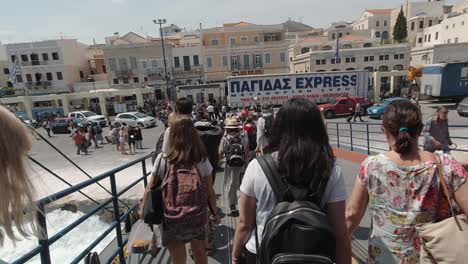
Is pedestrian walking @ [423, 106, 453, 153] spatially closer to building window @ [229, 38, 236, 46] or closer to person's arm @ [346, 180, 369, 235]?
person's arm @ [346, 180, 369, 235]

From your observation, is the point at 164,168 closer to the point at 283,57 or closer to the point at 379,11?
the point at 283,57

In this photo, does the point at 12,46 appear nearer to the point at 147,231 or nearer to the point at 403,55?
the point at 147,231

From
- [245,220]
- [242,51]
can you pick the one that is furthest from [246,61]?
[245,220]

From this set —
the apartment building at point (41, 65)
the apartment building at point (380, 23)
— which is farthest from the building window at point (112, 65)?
the apartment building at point (380, 23)

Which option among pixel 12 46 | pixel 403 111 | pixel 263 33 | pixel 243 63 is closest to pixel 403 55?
pixel 263 33

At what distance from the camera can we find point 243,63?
129 feet

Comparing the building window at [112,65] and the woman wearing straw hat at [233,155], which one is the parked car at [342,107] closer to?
the woman wearing straw hat at [233,155]

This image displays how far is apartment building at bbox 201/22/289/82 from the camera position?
1527 inches

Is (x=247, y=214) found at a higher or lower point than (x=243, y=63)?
lower

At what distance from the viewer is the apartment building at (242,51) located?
3878cm

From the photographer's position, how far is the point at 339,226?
4.93 feet

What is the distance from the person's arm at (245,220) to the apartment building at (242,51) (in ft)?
125

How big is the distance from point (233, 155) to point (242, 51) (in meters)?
36.6

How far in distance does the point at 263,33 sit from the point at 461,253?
4043 centimetres
